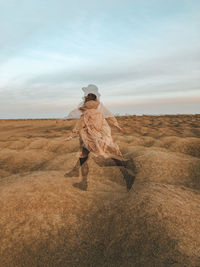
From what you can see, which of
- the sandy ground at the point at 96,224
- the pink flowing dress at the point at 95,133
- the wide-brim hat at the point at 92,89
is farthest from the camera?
the wide-brim hat at the point at 92,89

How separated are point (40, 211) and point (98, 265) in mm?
1284

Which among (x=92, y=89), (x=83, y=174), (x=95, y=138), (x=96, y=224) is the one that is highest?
(x=92, y=89)

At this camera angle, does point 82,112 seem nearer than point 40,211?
No

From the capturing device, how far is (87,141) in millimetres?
3918

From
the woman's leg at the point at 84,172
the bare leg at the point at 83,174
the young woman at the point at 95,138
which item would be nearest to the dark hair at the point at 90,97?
the young woman at the point at 95,138

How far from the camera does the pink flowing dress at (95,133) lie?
3.82 meters

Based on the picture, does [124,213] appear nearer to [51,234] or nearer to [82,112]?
[51,234]

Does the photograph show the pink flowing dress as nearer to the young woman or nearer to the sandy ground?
the young woman

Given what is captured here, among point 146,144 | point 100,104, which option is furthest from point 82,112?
point 146,144

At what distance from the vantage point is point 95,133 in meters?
3.90

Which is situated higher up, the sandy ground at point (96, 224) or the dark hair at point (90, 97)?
the dark hair at point (90, 97)

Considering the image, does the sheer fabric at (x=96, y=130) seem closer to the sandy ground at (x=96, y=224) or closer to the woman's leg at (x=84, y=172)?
the woman's leg at (x=84, y=172)

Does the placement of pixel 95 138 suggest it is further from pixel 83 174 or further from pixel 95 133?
pixel 83 174

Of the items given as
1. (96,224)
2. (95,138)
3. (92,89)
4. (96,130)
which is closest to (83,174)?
(95,138)
